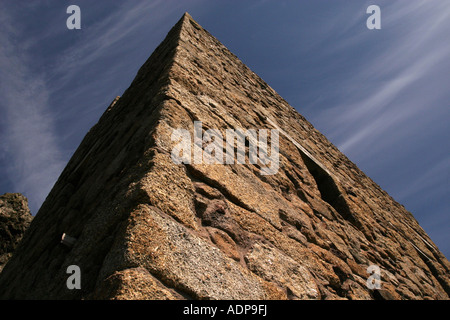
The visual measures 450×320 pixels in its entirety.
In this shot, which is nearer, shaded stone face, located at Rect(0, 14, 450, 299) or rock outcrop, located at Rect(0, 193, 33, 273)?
shaded stone face, located at Rect(0, 14, 450, 299)

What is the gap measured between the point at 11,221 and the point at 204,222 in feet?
12.5

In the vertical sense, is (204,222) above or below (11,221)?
below

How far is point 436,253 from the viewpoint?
491cm

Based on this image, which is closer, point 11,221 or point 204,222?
point 204,222

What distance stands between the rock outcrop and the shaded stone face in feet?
6.15

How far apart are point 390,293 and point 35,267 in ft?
8.03

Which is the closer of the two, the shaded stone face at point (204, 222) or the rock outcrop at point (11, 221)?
the shaded stone face at point (204, 222)

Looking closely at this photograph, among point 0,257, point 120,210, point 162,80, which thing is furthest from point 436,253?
point 0,257

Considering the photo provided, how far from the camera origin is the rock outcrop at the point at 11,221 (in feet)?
14.3

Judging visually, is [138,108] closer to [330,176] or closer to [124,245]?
[124,245]

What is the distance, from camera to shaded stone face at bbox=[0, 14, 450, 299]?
1398mm

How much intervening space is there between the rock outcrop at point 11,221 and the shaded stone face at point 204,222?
187 centimetres

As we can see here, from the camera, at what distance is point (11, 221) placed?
450 centimetres

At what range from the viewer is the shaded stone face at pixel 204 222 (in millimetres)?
1398
